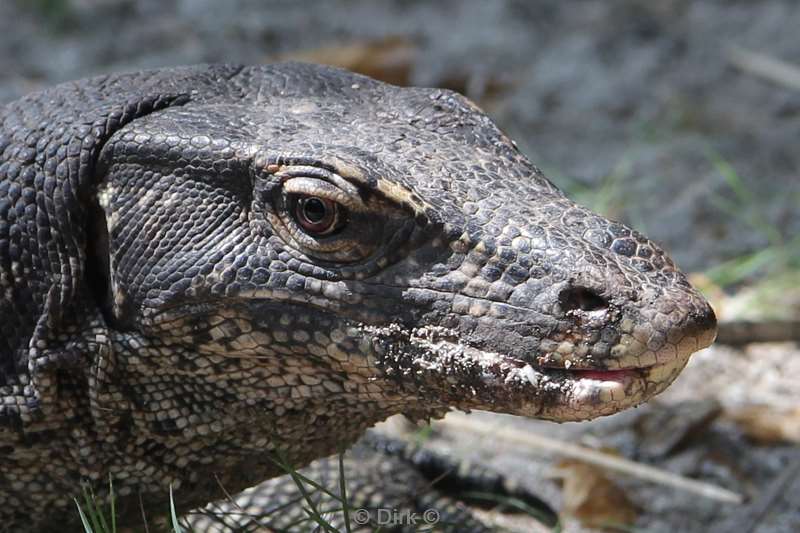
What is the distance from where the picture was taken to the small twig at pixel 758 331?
671 cm

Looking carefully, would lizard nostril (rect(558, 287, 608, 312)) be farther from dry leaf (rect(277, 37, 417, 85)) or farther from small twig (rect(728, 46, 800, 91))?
small twig (rect(728, 46, 800, 91))

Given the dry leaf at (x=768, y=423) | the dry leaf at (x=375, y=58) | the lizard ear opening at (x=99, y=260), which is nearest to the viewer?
the lizard ear opening at (x=99, y=260)

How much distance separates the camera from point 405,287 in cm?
357

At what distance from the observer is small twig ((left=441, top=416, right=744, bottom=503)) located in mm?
5633

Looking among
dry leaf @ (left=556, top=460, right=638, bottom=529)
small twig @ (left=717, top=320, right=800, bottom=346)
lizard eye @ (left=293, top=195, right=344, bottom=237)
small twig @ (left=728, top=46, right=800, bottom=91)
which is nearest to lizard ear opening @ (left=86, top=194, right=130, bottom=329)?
lizard eye @ (left=293, top=195, right=344, bottom=237)

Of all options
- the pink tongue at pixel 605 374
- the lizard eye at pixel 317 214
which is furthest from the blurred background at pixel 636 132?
the lizard eye at pixel 317 214

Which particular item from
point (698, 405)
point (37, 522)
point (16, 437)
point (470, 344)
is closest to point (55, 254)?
point (16, 437)

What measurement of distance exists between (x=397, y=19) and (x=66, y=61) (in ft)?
9.88

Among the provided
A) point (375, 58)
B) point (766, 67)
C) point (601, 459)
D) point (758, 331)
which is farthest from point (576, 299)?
point (766, 67)

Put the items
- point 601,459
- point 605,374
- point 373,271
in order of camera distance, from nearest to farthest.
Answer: point 605,374
point 373,271
point 601,459

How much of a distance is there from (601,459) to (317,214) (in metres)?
2.73

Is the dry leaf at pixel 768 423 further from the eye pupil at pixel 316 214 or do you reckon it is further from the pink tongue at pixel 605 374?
the eye pupil at pixel 316 214

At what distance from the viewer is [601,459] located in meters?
5.84

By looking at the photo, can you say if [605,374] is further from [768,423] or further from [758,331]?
[758,331]
